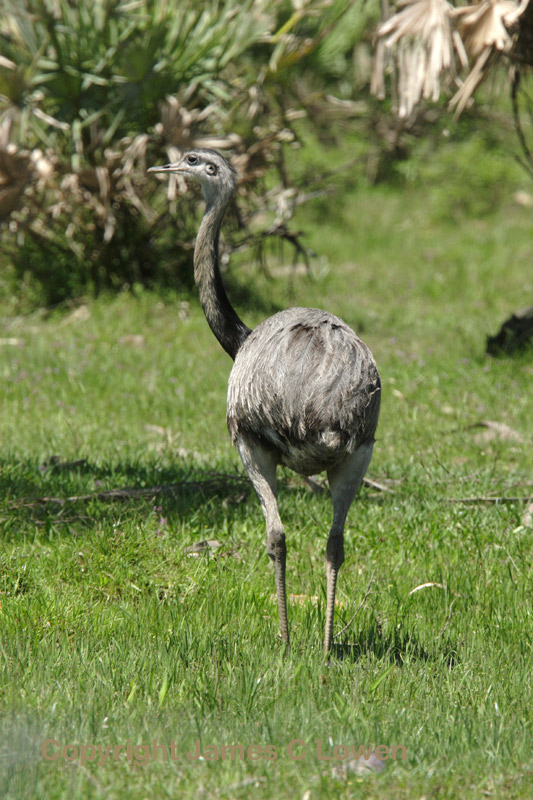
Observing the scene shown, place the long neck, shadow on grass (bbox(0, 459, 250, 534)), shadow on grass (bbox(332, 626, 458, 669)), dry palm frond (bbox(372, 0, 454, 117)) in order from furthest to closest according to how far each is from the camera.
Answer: dry palm frond (bbox(372, 0, 454, 117)) < shadow on grass (bbox(0, 459, 250, 534)) < the long neck < shadow on grass (bbox(332, 626, 458, 669))

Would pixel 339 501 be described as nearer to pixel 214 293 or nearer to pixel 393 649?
pixel 393 649

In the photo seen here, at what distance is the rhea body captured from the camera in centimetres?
414

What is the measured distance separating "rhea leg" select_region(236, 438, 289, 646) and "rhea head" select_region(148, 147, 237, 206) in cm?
153

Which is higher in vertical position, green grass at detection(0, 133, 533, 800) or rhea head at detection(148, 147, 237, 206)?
rhea head at detection(148, 147, 237, 206)

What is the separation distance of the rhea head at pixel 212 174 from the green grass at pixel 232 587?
188 centimetres

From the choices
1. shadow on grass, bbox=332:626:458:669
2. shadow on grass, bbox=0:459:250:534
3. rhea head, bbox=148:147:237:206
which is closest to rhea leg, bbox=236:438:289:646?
shadow on grass, bbox=332:626:458:669

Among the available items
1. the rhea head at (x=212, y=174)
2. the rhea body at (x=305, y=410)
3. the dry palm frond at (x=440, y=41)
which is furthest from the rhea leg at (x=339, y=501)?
the dry palm frond at (x=440, y=41)

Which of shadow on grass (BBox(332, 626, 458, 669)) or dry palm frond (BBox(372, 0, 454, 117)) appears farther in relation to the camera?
dry palm frond (BBox(372, 0, 454, 117))

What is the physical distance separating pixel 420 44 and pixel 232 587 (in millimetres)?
4988

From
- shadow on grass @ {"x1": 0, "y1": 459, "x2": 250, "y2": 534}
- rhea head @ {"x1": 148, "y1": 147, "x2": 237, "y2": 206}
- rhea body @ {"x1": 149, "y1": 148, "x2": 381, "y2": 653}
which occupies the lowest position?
shadow on grass @ {"x1": 0, "y1": 459, "x2": 250, "y2": 534}

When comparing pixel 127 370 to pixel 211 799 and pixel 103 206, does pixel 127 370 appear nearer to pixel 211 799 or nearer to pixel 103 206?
pixel 103 206

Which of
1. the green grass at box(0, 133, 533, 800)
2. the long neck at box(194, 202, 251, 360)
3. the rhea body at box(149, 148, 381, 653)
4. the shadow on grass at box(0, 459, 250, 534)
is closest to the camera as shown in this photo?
the green grass at box(0, 133, 533, 800)

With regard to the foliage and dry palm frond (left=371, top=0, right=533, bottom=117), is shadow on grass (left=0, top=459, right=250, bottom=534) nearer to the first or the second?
dry palm frond (left=371, top=0, right=533, bottom=117)

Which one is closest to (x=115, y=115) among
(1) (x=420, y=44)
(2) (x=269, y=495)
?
(1) (x=420, y=44)
